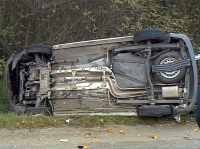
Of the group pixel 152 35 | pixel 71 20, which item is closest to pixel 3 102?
pixel 71 20

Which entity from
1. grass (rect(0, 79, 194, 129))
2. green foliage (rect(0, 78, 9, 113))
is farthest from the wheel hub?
green foliage (rect(0, 78, 9, 113))

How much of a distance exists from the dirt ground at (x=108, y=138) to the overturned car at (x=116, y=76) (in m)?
0.41

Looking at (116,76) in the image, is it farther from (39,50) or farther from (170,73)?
(39,50)

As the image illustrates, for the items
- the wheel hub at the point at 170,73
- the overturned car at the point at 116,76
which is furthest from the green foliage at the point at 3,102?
the wheel hub at the point at 170,73

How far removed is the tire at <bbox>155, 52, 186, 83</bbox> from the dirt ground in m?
1.05

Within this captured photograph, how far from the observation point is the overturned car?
22.2 feet

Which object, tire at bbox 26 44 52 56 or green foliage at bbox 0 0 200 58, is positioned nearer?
tire at bbox 26 44 52 56

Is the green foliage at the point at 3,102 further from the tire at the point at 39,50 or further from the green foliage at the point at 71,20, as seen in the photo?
the tire at the point at 39,50

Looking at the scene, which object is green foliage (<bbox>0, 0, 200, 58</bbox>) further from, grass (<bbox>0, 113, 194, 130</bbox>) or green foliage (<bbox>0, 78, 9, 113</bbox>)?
grass (<bbox>0, 113, 194, 130</bbox>)

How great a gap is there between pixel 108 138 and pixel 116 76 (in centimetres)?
151

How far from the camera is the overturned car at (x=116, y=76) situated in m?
6.76

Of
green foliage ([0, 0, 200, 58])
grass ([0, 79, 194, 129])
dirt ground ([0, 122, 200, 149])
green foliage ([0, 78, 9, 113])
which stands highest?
green foliage ([0, 0, 200, 58])

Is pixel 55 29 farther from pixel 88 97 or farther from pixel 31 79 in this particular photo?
pixel 88 97

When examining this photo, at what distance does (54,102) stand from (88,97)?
0.85 m
